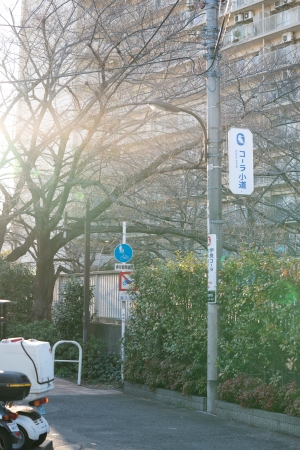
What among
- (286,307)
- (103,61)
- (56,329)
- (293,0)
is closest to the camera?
(286,307)

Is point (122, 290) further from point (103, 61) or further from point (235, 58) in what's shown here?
point (235, 58)

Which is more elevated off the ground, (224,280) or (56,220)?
(56,220)

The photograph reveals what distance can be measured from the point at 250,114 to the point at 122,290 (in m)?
6.73

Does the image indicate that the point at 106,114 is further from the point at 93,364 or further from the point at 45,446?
the point at 45,446

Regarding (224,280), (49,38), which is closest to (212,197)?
(224,280)

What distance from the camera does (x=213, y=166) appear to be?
39.5ft

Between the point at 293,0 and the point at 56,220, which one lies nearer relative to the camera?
the point at 56,220

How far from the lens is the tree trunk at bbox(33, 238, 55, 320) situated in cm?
2122

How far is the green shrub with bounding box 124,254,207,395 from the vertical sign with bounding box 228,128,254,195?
5.98 ft

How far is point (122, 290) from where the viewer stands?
588 inches

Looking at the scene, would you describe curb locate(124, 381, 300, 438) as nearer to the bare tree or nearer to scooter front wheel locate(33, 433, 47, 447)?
scooter front wheel locate(33, 433, 47, 447)

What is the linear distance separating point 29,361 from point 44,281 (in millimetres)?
13664

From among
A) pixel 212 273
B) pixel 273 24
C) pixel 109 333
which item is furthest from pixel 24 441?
pixel 273 24

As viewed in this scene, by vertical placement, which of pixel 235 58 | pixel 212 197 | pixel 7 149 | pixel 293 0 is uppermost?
pixel 293 0
